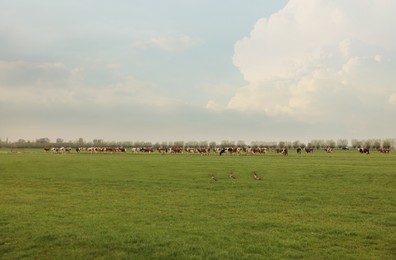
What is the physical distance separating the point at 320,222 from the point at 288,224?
4.64 feet

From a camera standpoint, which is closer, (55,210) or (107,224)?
(107,224)

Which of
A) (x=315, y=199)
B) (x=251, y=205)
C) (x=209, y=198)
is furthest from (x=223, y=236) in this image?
(x=315, y=199)

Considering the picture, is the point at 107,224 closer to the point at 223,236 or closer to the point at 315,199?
the point at 223,236

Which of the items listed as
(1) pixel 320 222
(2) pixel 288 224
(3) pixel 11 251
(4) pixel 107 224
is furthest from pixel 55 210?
(1) pixel 320 222

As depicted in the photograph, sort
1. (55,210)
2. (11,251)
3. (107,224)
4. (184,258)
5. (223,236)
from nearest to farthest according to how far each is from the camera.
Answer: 1. (184,258)
2. (11,251)
3. (223,236)
4. (107,224)
5. (55,210)

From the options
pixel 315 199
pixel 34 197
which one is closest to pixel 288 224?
pixel 315 199

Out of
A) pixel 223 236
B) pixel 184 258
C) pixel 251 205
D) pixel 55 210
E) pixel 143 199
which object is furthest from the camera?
pixel 143 199

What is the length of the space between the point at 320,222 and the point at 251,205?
4.19 meters

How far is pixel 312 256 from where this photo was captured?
11344mm

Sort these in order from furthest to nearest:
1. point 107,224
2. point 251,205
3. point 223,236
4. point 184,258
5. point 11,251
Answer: point 251,205
point 107,224
point 223,236
point 11,251
point 184,258

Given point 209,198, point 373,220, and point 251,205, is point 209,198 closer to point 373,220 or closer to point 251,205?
point 251,205

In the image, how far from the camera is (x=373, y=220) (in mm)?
15719

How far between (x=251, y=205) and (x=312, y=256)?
7.61 metres

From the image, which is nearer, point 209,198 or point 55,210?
point 55,210
